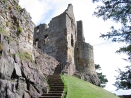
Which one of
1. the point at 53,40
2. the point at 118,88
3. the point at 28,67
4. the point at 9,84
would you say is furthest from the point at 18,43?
the point at 53,40

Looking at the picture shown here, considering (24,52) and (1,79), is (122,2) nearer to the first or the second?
(24,52)

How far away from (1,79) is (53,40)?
1768 cm

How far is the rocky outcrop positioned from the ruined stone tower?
11.3 m

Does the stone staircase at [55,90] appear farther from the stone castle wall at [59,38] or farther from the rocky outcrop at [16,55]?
the stone castle wall at [59,38]

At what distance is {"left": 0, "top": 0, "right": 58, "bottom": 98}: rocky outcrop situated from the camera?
7485 millimetres

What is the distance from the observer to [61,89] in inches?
447

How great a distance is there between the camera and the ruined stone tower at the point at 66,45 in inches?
918

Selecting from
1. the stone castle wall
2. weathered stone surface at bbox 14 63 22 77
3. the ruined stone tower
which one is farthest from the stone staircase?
the ruined stone tower

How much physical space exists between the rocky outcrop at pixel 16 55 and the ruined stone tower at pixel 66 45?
37.2 ft

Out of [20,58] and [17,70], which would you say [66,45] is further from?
[17,70]

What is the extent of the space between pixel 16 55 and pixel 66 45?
14486 millimetres

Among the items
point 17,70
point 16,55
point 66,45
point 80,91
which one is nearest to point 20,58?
point 16,55

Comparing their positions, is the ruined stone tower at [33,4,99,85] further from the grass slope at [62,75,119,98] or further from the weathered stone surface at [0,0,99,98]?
the grass slope at [62,75,119,98]

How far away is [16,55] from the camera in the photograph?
8953mm
